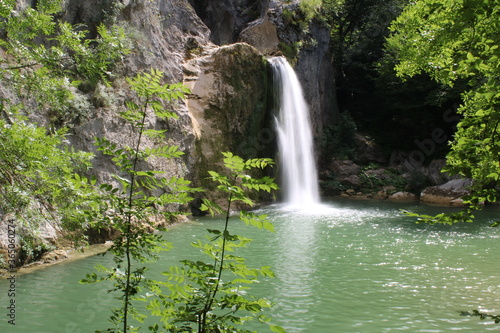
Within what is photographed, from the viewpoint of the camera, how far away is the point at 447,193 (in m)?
18.2

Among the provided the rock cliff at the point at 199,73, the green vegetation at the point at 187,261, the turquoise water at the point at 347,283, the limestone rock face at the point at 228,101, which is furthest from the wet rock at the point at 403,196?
the green vegetation at the point at 187,261

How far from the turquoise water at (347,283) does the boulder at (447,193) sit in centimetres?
653

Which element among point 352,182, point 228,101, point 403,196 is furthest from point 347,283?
point 352,182

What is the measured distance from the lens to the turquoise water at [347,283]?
498cm

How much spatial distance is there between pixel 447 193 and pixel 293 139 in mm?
7824

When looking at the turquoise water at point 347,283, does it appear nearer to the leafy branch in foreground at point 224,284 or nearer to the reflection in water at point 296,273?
the reflection in water at point 296,273

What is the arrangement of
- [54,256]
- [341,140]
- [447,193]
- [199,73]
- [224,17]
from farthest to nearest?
[341,140] < [224,17] < [447,193] < [199,73] < [54,256]

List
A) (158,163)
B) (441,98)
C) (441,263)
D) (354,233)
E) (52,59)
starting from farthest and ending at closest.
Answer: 1. (441,98)
2. (158,163)
3. (354,233)
4. (441,263)
5. (52,59)

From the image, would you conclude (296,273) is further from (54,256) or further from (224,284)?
(224,284)

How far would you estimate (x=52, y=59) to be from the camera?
12.2ft

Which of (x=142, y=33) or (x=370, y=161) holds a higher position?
(x=142, y=33)

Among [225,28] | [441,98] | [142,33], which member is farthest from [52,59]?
[441,98]

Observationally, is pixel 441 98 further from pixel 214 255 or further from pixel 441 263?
pixel 214 255

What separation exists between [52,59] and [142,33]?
9.94m
